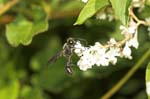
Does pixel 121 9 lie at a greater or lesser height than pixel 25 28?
lesser

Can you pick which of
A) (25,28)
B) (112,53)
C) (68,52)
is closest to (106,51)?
(112,53)

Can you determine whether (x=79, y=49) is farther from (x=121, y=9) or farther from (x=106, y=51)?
(x=121, y=9)

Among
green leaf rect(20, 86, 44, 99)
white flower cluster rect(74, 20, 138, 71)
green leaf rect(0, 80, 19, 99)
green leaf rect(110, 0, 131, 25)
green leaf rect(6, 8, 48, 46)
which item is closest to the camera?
green leaf rect(110, 0, 131, 25)

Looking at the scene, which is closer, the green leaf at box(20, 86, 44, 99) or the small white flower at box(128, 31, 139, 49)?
the small white flower at box(128, 31, 139, 49)

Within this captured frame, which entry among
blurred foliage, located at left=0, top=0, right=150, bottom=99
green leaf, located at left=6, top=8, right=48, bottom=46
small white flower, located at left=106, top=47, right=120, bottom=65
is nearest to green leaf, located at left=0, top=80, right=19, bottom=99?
blurred foliage, located at left=0, top=0, right=150, bottom=99

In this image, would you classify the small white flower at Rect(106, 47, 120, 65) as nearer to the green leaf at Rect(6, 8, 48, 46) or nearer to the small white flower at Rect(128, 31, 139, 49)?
the small white flower at Rect(128, 31, 139, 49)

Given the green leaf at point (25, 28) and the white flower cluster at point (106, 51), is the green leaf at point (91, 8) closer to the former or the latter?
the white flower cluster at point (106, 51)
